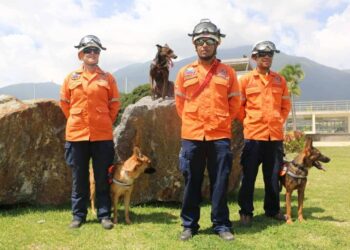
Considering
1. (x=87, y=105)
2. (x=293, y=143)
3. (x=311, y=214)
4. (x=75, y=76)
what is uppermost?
(x=75, y=76)

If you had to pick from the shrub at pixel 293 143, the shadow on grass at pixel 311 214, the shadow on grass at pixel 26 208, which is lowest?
the shadow on grass at pixel 311 214

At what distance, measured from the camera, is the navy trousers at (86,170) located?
5.59 meters

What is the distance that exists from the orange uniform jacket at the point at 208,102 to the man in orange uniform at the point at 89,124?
1.13 metres

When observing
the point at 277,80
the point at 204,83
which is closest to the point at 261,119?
the point at 277,80

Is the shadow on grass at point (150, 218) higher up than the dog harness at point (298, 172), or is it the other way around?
the dog harness at point (298, 172)

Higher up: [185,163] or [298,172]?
[185,163]

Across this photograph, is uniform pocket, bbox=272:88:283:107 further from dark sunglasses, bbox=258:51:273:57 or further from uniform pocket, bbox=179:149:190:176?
uniform pocket, bbox=179:149:190:176

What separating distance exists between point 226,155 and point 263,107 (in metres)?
1.10

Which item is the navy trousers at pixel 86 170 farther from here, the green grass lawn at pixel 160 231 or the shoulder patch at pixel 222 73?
the shoulder patch at pixel 222 73

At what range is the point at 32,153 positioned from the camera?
6.64 meters

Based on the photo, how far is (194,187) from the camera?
510cm

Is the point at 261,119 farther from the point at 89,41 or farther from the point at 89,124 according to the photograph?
the point at 89,41

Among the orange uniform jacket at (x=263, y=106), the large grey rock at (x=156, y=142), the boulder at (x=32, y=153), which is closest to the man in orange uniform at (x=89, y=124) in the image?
the large grey rock at (x=156, y=142)

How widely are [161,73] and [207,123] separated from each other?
2.07m
